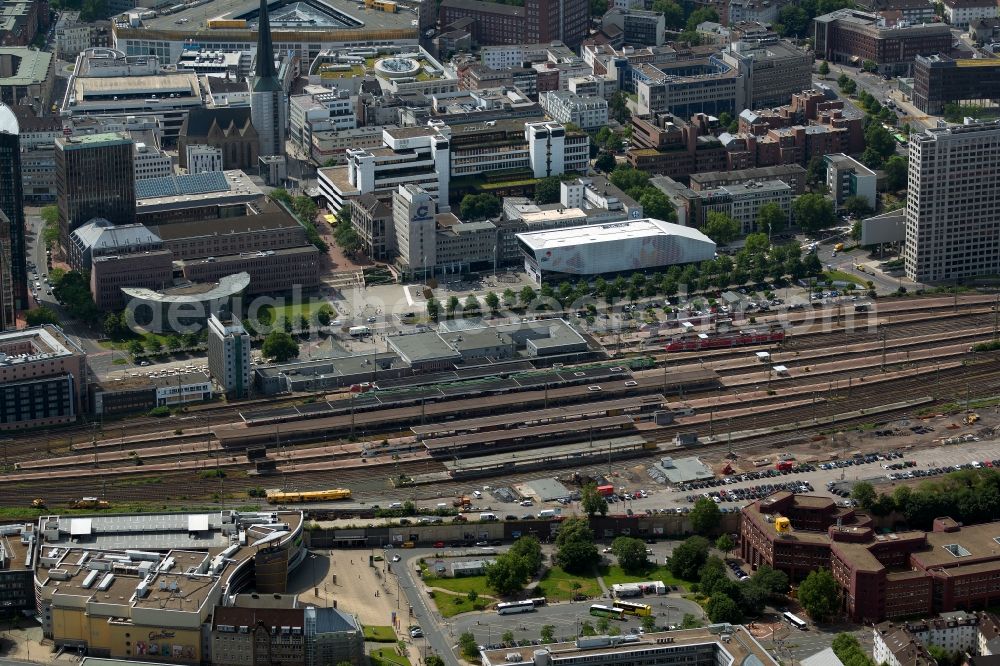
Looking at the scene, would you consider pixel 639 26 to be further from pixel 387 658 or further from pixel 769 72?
pixel 387 658

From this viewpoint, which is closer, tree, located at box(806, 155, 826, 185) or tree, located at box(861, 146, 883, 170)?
tree, located at box(806, 155, 826, 185)

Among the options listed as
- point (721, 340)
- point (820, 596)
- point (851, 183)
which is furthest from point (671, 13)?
point (820, 596)

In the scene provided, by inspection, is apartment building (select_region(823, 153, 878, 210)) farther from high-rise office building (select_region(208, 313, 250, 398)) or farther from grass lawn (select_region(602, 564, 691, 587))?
grass lawn (select_region(602, 564, 691, 587))

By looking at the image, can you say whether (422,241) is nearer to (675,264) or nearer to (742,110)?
(675,264)

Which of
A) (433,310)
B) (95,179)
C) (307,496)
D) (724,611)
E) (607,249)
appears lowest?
(724,611)

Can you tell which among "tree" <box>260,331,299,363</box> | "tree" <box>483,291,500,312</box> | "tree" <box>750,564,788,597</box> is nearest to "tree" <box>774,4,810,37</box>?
"tree" <box>483,291,500,312</box>

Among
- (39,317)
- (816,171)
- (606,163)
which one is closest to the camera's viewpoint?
(39,317)
